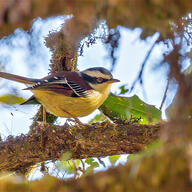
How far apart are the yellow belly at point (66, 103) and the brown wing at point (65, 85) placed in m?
0.06

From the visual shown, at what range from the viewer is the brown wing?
448 cm

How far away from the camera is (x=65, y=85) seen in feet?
15.0

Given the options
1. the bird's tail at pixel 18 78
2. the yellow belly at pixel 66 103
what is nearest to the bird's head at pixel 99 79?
the yellow belly at pixel 66 103

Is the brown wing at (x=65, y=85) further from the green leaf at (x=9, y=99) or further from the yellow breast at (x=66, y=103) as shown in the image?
the green leaf at (x=9, y=99)

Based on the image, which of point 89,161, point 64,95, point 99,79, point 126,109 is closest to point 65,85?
point 64,95

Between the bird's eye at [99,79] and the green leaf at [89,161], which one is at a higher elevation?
the bird's eye at [99,79]

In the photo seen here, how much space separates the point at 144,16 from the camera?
133cm

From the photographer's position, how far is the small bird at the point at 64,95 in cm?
450

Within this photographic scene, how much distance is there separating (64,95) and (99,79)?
2.02ft

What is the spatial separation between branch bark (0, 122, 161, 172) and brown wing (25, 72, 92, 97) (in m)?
0.60

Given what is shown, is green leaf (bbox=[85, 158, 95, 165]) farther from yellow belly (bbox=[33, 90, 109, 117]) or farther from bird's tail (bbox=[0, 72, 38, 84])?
bird's tail (bbox=[0, 72, 38, 84])

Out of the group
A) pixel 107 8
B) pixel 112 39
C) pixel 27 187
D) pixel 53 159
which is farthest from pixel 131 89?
pixel 53 159

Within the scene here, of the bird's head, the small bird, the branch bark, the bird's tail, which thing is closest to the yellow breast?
the small bird

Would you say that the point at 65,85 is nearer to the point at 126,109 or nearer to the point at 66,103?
the point at 66,103
